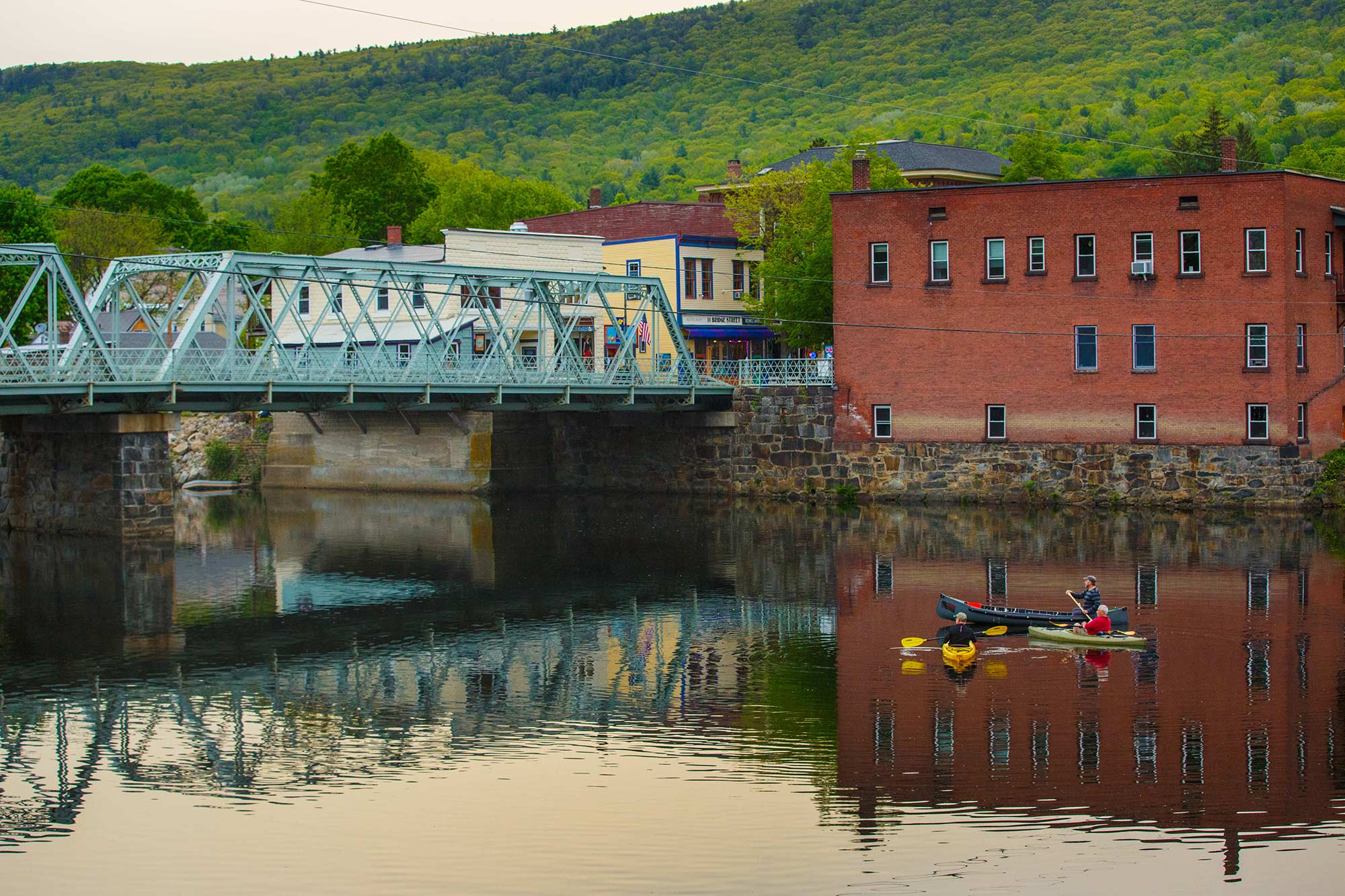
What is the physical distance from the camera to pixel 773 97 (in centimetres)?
17312

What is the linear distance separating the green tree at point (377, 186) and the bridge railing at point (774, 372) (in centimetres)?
5275

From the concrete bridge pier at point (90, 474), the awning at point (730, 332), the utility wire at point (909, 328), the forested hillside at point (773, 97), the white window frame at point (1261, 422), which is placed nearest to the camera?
the concrete bridge pier at point (90, 474)

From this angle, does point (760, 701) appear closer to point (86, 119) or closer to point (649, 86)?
point (649, 86)

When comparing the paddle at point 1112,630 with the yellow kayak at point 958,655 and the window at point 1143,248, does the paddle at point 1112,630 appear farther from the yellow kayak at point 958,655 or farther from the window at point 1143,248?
the window at point 1143,248

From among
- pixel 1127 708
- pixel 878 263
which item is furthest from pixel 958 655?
pixel 878 263

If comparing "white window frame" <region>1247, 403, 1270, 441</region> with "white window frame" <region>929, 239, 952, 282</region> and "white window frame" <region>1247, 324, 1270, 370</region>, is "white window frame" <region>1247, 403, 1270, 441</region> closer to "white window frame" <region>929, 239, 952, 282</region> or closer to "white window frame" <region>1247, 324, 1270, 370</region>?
"white window frame" <region>1247, 324, 1270, 370</region>

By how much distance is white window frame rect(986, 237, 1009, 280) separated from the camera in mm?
55031

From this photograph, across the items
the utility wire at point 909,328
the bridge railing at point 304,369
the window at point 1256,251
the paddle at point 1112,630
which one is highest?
the window at point 1256,251

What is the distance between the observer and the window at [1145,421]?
175 feet

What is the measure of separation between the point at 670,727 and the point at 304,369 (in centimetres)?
3250

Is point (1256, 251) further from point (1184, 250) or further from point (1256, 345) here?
point (1256, 345)

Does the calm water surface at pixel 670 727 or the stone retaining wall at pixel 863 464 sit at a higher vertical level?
the stone retaining wall at pixel 863 464

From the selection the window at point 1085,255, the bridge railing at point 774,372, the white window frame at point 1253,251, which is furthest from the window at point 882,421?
the white window frame at point 1253,251

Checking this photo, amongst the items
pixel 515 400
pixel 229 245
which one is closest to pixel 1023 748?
pixel 515 400
